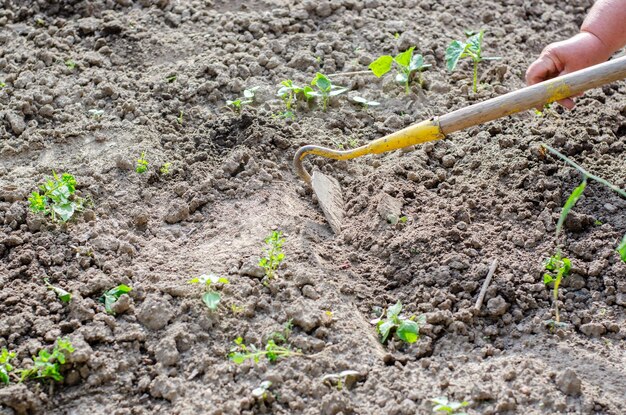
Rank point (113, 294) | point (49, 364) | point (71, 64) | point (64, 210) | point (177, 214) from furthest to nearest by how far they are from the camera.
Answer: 1. point (71, 64)
2. point (177, 214)
3. point (64, 210)
4. point (113, 294)
5. point (49, 364)

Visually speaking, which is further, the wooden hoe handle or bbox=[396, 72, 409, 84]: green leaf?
bbox=[396, 72, 409, 84]: green leaf

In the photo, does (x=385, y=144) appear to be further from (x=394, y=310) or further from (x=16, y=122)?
(x=16, y=122)

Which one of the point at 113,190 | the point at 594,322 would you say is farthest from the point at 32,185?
the point at 594,322

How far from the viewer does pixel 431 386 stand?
255cm

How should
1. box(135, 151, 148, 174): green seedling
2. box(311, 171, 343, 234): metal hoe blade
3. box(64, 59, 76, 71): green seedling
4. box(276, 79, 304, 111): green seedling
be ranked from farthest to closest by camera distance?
box(64, 59, 76, 71): green seedling → box(276, 79, 304, 111): green seedling → box(135, 151, 148, 174): green seedling → box(311, 171, 343, 234): metal hoe blade

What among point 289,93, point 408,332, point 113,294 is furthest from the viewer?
point 289,93

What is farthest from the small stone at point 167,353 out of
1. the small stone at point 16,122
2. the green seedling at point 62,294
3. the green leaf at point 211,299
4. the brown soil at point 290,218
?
the small stone at point 16,122

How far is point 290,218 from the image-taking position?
3168 mm

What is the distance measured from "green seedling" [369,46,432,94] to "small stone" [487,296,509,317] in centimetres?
134

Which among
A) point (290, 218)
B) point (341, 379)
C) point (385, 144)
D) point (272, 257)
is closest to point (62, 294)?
point (272, 257)

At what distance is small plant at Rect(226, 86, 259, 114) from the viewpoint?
145 inches

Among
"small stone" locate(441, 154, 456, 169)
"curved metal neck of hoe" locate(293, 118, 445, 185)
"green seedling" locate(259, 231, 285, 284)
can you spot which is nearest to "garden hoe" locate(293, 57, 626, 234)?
"curved metal neck of hoe" locate(293, 118, 445, 185)

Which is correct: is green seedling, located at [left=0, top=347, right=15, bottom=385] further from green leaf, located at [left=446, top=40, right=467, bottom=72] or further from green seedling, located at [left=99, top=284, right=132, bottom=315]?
green leaf, located at [left=446, top=40, right=467, bottom=72]

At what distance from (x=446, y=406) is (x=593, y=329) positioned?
67 cm
